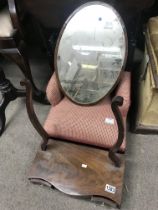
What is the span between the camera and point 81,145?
1203 millimetres

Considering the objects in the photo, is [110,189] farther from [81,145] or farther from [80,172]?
[81,145]

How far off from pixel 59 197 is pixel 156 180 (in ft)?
1.62

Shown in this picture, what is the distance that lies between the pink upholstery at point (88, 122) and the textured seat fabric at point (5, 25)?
1.46 ft

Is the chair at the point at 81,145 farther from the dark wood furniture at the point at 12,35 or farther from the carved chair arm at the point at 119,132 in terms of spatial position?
the dark wood furniture at the point at 12,35

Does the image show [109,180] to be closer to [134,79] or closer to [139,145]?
[139,145]

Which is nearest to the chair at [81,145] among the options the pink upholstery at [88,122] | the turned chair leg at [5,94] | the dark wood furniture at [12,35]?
the pink upholstery at [88,122]

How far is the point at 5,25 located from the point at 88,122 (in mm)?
639

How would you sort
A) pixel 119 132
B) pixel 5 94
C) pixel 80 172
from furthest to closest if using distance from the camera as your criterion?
1. pixel 5 94
2. pixel 80 172
3. pixel 119 132

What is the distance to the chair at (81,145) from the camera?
108 centimetres

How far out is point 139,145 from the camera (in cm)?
132

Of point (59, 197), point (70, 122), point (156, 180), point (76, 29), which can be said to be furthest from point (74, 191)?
point (76, 29)

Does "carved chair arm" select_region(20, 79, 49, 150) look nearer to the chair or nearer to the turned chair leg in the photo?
the chair

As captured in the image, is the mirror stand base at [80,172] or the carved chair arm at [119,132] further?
the mirror stand base at [80,172]

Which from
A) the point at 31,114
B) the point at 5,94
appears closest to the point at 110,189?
the point at 31,114
